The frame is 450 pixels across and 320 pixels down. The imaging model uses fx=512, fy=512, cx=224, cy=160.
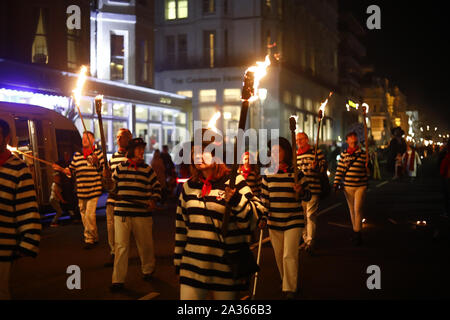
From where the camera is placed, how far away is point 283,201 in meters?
6.75

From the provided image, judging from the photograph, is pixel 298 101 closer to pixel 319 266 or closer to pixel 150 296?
pixel 319 266

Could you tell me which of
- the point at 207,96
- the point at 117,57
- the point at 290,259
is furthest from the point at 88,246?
Answer: the point at 207,96

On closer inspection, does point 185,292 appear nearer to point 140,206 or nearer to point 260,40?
point 140,206

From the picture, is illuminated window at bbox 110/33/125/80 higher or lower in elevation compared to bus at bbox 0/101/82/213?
higher

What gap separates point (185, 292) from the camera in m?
4.16

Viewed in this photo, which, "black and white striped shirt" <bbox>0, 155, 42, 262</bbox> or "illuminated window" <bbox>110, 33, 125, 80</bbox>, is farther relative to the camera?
"illuminated window" <bbox>110, 33, 125, 80</bbox>

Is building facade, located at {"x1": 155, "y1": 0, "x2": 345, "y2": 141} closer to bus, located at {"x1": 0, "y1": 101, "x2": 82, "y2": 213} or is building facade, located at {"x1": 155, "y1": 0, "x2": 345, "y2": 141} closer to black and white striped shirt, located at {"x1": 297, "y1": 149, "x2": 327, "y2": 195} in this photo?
bus, located at {"x1": 0, "y1": 101, "x2": 82, "y2": 213}

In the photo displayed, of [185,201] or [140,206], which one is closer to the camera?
[185,201]

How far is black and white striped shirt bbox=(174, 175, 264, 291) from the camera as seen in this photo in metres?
4.12

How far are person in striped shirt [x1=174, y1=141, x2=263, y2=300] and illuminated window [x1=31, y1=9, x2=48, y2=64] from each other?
62.5 feet

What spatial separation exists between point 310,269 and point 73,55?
62.2ft

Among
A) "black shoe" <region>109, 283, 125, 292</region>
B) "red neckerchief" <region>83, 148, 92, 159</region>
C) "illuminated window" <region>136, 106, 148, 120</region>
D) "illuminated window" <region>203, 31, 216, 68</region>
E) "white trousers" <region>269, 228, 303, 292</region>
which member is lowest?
"black shoe" <region>109, 283, 125, 292</region>

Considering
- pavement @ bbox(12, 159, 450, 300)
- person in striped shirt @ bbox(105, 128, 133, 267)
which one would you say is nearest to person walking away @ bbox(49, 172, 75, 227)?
pavement @ bbox(12, 159, 450, 300)
